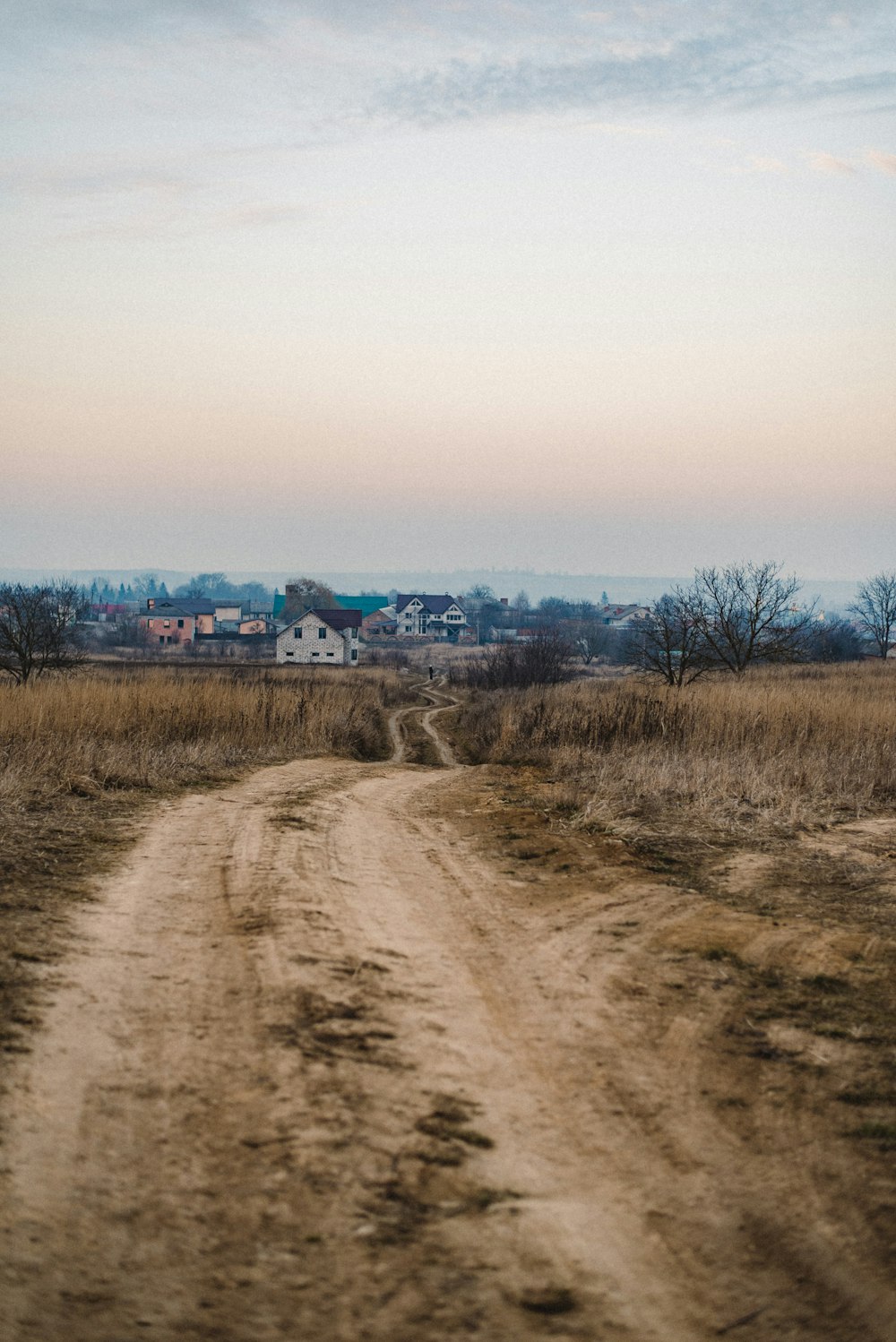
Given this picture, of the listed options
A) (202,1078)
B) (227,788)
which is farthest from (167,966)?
(227,788)

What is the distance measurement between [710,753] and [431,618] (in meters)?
116

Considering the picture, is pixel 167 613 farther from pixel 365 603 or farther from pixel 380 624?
A: pixel 365 603

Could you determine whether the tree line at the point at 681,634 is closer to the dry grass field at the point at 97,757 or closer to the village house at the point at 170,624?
the dry grass field at the point at 97,757

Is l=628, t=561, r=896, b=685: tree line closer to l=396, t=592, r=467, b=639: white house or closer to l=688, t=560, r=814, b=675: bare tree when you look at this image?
l=688, t=560, r=814, b=675: bare tree

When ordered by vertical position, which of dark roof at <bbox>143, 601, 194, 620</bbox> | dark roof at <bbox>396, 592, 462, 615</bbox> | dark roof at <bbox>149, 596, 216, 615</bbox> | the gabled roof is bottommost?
the gabled roof

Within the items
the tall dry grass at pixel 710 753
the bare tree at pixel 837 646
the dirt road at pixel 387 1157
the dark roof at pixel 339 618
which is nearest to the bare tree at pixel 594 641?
the dark roof at pixel 339 618

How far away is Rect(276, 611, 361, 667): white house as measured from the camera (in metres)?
77.4

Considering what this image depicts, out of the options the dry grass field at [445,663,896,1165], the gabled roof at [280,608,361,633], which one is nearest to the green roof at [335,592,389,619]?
the gabled roof at [280,608,361,633]

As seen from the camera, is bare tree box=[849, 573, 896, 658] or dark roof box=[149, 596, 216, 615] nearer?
bare tree box=[849, 573, 896, 658]

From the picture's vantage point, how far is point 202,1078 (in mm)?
4387

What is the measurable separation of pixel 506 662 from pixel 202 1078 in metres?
37.3

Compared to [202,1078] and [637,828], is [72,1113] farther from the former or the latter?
[637,828]

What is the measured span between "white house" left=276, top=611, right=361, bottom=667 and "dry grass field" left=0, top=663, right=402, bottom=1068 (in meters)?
51.8

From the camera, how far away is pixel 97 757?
13.0 m
